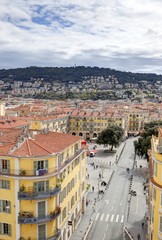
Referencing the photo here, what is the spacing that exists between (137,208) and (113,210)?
4880 millimetres

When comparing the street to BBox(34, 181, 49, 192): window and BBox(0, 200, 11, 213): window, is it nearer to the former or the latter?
BBox(34, 181, 49, 192): window

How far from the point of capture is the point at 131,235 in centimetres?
5062

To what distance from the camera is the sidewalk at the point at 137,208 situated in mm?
52500

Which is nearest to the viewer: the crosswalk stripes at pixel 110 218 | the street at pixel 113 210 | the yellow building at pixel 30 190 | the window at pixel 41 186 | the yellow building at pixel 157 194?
the yellow building at pixel 157 194

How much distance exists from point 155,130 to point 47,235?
64.8 metres

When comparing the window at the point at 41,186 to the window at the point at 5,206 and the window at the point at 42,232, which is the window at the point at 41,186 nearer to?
the window at the point at 5,206

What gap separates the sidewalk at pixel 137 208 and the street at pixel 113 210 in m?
1.17

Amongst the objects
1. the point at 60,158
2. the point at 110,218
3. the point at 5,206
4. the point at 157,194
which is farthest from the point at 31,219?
the point at 110,218

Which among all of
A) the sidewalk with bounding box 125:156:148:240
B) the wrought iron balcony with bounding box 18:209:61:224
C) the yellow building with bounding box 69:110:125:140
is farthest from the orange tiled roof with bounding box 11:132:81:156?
the yellow building with bounding box 69:110:125:140

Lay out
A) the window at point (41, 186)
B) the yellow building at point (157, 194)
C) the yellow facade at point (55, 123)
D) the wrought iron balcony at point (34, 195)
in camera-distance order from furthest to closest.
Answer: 1. the yellow facade at point (55, 123)
2. the window at point (41, 186)
3. the wrought iron balcony at point (34, 195)
4. the yellow building at point (157, 194)

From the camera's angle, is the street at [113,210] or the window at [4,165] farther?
the street at [113,210]

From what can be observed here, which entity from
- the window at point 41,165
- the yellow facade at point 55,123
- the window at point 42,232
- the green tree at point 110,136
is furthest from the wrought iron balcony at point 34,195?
the yellow facade at point 55,123

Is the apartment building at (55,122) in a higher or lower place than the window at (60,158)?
lower

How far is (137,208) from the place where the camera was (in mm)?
63281
